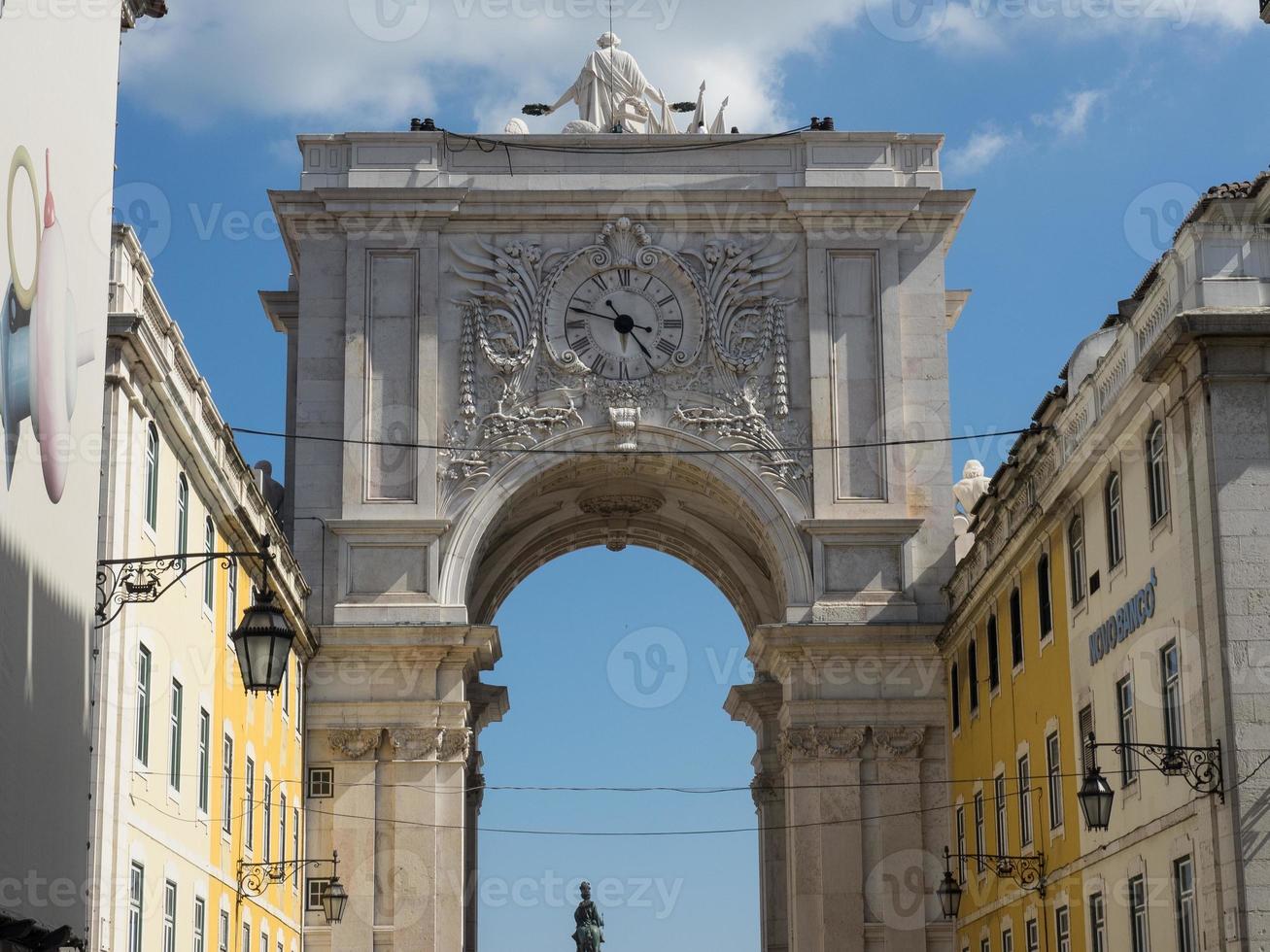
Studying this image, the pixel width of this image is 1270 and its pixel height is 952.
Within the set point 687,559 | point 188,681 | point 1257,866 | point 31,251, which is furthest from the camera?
point 687,559

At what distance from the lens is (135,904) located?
25.6 metres

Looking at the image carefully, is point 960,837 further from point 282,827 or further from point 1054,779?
point 282,827

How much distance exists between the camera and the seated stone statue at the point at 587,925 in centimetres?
5809

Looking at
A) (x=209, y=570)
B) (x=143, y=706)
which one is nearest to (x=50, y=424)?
(x=143, y=706)

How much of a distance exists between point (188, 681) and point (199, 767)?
168 cm

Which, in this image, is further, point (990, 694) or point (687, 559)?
point (687, 559)

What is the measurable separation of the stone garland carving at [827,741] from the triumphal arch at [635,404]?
0.15 feet

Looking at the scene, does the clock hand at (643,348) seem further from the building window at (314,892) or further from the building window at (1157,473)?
the building window at (1157,473)

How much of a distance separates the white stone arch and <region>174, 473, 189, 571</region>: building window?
15.3 m

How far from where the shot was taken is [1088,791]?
24406 millimetres

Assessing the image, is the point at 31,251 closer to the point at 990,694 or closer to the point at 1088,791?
the point at 1088,791

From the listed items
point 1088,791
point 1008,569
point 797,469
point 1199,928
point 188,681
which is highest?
point 797,469

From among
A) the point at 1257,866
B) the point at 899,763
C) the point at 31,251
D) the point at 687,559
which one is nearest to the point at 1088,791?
the point at 1257,866

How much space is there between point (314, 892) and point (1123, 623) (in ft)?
67.7
